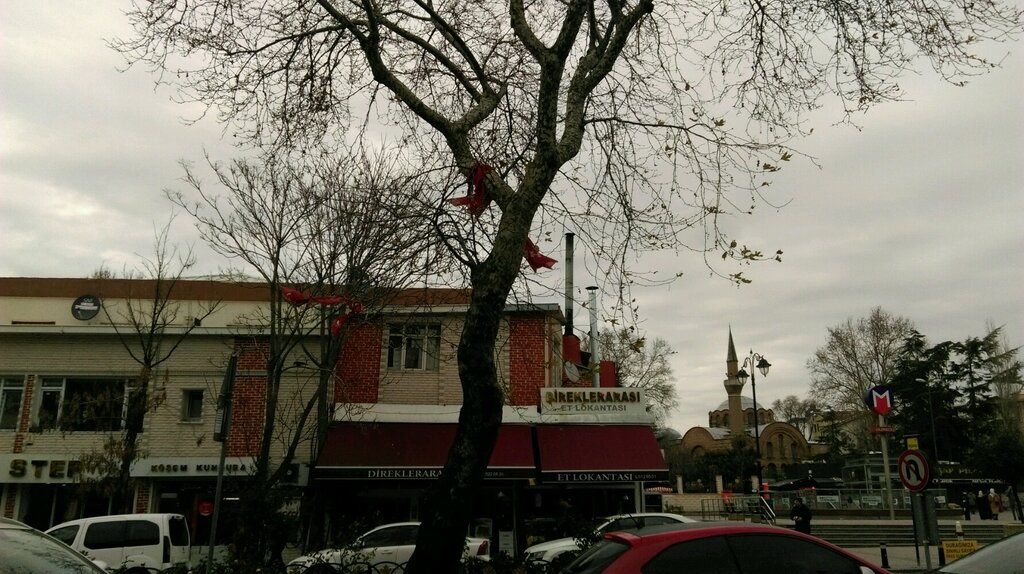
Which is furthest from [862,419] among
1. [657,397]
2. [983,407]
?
[657,397]

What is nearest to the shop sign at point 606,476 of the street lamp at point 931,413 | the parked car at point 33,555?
the parked car at point 33,555

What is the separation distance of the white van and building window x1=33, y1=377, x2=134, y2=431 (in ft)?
20.5

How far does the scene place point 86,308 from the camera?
2211 centimetres

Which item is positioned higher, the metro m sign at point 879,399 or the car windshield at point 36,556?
the metro m sign at point 879,399

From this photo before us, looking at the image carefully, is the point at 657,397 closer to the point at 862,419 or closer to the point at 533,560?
the point at 862,419

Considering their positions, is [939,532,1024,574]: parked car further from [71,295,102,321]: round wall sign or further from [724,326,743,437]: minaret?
[724,326,743,437]: minaret

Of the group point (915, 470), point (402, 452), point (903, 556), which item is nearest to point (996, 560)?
point (915, 470)

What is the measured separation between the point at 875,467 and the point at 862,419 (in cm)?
1143

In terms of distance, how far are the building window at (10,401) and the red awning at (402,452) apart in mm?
9671

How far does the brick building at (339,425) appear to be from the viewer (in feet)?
61.4

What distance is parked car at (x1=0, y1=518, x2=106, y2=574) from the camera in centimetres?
456

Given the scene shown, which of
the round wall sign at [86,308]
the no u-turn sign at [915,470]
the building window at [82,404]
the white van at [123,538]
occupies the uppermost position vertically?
the round wall sign at [86,308]

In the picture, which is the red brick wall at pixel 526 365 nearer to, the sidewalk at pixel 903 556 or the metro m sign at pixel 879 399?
the metro m sign at pixel 879 399

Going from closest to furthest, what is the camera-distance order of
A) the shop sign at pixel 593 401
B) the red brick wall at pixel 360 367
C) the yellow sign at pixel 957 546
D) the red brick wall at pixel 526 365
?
the yellow sign at pixel 957 546
the shop sign at pixel 593 401
the red brick wall at pixel 360 367
the red brick wall at pixel 526 365
